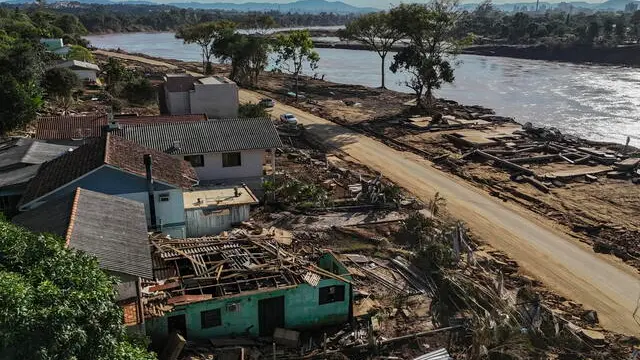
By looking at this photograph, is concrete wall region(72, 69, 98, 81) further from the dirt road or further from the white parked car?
the dirt road

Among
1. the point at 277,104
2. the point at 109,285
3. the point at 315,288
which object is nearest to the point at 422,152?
the point at 277,104

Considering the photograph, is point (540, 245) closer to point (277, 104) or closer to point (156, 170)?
point (156, 170)

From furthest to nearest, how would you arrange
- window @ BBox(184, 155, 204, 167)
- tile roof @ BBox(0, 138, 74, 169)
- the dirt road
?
window @ BBox(184, 155, 204, 167) < tile roof @ BBox(0, 138, 74, 169) < the dirt road

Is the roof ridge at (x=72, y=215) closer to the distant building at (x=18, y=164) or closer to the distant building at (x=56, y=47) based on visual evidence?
the distant building at (x=18, y=164)

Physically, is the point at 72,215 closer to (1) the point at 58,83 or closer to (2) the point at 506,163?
(2) the point at 506,163

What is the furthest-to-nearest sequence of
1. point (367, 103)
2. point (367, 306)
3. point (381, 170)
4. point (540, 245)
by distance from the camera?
point (367, 103)
point (381, 170)
point (540, 245)
point (367, 306)

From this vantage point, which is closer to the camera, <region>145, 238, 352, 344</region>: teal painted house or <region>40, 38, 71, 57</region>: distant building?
<region>145, 238, 352, 344</region>: teal painted house

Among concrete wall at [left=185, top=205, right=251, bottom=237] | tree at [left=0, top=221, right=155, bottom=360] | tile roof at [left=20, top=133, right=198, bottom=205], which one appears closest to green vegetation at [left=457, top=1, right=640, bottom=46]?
concrete wall at [left=185, top=205, right=251, bottom=237]
